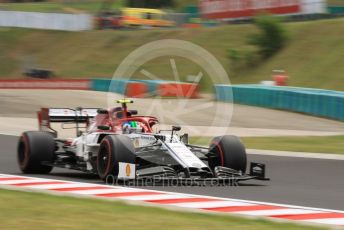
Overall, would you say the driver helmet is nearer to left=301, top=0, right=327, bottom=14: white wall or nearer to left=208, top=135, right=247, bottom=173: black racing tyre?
left=208, top=135, right=247, bottom=173: black racing tyre

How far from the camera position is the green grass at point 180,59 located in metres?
43.5

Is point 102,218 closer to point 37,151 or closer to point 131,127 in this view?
point 131,127

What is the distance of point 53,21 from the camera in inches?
2392

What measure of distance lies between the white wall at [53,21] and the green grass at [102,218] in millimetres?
51872

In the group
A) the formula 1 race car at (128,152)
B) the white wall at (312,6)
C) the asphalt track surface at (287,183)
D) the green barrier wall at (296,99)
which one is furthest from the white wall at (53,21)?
the formula 1 race car at (128,152)

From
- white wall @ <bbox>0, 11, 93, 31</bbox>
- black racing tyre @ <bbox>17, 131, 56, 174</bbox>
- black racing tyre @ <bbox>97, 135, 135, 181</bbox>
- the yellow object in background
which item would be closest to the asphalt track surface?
black racing tyre @ <bbox>17, 131, 56, 174</bbox>

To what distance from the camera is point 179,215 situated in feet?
27.3

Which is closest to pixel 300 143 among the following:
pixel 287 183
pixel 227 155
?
pixel 287 183

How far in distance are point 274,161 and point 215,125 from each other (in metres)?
3.57

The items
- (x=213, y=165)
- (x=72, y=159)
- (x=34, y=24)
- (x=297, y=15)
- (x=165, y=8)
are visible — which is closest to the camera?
(x=213, y=165)

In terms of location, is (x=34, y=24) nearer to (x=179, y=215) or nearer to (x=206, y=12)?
(x=206, y=12)

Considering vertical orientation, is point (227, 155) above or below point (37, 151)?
below

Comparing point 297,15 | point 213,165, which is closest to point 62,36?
point 297,15

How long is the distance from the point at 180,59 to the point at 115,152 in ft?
137
